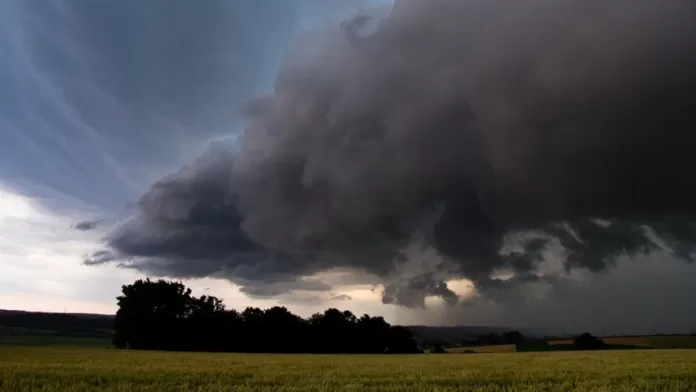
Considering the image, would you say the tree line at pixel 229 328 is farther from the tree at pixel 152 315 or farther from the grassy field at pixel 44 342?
the grassy field at pixel 44 342

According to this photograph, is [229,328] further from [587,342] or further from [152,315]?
[587,342]

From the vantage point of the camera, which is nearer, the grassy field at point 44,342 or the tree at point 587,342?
the grassy field at point 44,342

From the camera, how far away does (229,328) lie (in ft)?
342

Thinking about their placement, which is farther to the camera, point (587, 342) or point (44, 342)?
point (587, 342)

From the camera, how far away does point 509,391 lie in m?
17.0

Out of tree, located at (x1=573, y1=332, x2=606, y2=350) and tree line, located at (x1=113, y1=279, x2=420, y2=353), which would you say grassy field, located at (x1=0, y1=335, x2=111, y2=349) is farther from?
tree, located at (x1=573, y1=332, x2=606, y2=350)

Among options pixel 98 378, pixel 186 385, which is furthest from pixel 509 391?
pixel 98 378

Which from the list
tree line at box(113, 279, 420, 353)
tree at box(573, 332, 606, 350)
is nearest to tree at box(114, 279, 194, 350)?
tree line at box(113, 279, 420, 353)

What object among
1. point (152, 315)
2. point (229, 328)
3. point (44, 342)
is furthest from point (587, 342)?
point (44, 342)

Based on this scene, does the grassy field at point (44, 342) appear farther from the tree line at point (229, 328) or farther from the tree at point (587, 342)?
the tree at point (587, 342)

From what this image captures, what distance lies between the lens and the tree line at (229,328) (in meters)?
101

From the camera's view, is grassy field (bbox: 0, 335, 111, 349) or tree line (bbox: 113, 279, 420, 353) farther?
tree line (bbox: 113, 279, 420, 353)

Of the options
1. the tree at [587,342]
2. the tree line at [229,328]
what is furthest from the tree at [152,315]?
the tree at [587,342]

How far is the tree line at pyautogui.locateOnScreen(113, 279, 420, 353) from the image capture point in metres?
101
